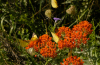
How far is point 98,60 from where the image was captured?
5.62 feet

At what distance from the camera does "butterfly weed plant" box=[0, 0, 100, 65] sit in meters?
1.56

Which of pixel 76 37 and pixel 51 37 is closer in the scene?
pixel 76 37

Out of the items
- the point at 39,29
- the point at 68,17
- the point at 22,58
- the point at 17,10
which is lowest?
the point at 22,58

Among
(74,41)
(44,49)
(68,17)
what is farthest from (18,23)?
(74,41)

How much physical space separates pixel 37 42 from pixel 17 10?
1.26 metres

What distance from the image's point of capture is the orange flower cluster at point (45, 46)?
5.05 ft

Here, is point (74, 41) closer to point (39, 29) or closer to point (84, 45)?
point (84, 45)

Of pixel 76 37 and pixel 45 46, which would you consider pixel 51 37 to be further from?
pixel 76 37

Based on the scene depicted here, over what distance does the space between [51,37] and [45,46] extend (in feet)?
0.48

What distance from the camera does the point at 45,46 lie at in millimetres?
1569

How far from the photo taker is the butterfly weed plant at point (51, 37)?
156 cm

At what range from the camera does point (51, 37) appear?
5.42ft

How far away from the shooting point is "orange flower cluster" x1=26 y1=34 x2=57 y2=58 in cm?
154

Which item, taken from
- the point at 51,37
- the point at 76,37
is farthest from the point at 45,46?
the point at 76,37
